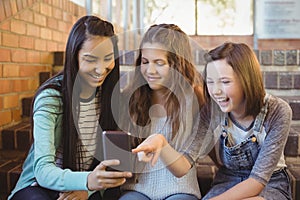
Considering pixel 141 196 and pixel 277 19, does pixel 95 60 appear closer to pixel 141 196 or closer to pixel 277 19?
pixel 141 196

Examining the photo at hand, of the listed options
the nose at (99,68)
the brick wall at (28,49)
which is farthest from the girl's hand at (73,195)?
the brick wall at (28,49)

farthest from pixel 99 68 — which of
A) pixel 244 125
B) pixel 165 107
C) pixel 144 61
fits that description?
pixel 244 125

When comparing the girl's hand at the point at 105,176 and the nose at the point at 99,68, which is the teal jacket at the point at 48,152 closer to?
the girl's hand at the point at 105,176

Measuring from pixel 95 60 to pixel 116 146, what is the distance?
339 mm

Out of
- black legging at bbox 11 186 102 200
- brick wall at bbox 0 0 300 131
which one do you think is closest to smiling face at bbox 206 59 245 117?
black legging at bbox 11 186 102 200

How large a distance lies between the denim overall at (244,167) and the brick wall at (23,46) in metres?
1.09

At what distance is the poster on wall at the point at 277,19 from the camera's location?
3.33m

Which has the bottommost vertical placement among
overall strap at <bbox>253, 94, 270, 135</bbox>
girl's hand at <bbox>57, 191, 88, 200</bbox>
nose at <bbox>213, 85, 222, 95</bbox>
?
girl's hand at <bbox>57, 191, 88, 200</bbox>

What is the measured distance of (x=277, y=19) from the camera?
336 cm

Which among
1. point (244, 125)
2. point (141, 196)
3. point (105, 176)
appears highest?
point (244, 125)

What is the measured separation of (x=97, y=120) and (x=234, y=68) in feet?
1.68

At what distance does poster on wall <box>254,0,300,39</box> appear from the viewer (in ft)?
10.9

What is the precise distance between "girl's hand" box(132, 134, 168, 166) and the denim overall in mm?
262

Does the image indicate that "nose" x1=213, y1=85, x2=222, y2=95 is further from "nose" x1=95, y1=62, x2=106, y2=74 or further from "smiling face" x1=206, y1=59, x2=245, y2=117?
"nose" x1=95, y1=62, x2=106, y2=74
